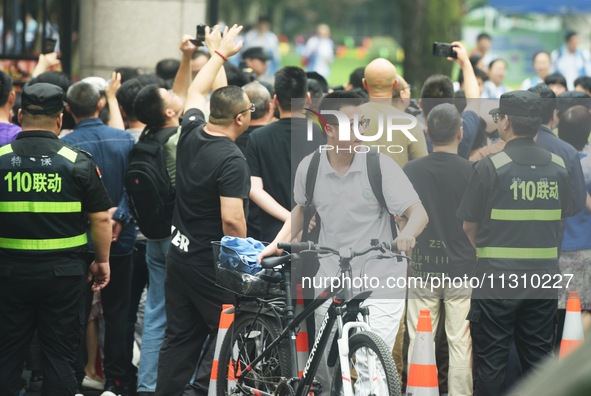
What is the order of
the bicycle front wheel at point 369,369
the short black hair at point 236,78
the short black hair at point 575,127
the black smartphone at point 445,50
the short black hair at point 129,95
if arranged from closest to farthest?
the bicycle front wheel at point 369,369 → the short black hair at point 575,127 → the short black hair at point 129,95 → the black smartphone at point 445,50 → the short black hair at point 236,78

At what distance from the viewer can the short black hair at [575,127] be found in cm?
698

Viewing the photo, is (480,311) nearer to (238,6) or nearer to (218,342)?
(218,342)

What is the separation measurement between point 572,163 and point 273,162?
6.49ft

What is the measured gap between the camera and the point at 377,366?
518 cm

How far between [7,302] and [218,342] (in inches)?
49.6

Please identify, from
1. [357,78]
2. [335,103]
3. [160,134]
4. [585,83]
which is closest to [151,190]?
[160,134]

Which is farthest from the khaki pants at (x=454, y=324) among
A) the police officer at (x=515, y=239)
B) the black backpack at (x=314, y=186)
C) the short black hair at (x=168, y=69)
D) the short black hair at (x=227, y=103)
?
the short black hair at (x=168, y=69)

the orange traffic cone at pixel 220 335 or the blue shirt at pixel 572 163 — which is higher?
the blue shirt at pixel 572 163

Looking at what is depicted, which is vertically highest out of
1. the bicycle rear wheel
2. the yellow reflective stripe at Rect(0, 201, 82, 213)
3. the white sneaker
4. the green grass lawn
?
the yellow reflective stripe at Rect(0, 201, 82, 213)

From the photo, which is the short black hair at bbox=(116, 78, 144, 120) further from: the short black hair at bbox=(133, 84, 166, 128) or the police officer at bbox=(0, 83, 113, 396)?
the police officer at bbox=(0, 83, 113, 396)

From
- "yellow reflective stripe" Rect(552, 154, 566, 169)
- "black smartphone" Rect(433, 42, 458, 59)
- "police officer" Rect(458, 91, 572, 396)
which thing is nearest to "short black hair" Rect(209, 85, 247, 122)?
"police officer" Rect(458, 91, 572, 396)

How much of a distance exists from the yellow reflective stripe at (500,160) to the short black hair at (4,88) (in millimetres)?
3450

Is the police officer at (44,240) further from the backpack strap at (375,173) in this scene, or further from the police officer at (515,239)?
the police officer at (515,239)

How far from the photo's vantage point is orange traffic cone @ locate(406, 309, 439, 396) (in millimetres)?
5988
